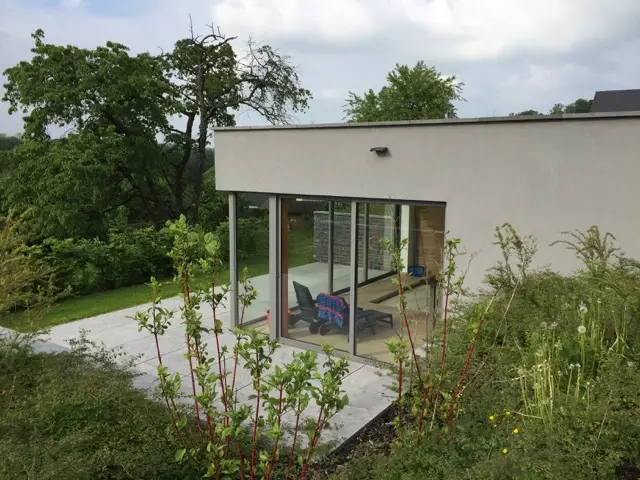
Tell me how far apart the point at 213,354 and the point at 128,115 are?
16745mm

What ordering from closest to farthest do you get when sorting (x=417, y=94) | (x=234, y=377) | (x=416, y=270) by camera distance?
(x=234, y=377), (x=416, y=270), (x=417, y=94)

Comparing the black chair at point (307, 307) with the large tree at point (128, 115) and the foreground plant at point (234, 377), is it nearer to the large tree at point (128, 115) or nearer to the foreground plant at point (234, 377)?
the foreground plant at point (234, 377)

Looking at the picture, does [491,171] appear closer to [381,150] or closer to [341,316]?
[381,150]

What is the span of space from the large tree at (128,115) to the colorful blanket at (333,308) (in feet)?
47.3

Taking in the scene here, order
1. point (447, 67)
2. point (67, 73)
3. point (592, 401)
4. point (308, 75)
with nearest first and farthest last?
1. point (592, 401)
2. point (67, 73)
3. point (308, 75)
4. point (447, 67)

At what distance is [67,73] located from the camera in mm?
20734

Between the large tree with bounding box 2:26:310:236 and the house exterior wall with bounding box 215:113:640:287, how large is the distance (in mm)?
14668

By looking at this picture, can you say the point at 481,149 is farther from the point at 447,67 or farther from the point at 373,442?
the point at 447,67

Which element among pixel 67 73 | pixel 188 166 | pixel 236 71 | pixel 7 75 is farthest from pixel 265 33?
pixel 7 75

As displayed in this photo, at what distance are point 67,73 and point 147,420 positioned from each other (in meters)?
20.0

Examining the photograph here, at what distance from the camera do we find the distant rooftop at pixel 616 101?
20.6 m

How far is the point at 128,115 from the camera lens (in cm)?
2203

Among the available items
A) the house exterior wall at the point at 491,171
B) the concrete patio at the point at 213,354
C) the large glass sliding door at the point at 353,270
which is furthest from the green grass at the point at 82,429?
the house exterior wall at the point at 491,171

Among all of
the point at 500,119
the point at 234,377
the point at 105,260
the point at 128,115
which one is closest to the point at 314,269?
the point at 500,119
